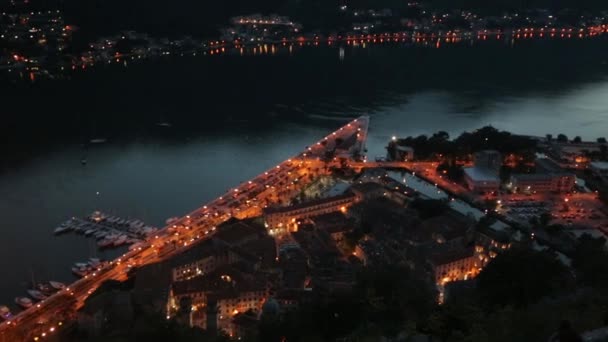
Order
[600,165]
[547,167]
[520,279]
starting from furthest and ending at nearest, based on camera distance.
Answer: [600,165], [547,167], [520,279]

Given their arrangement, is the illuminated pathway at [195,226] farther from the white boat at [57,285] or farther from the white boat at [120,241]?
the white boat at [120,241]

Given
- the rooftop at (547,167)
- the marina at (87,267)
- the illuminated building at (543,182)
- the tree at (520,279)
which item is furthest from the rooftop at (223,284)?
the rooftop at (547,167)

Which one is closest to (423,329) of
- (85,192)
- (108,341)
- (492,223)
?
(108,341)

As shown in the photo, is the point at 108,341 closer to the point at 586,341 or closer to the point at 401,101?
the point at 586,341

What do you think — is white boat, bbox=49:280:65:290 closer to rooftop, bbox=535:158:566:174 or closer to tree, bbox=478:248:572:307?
tree, bbox=478:248:572:307

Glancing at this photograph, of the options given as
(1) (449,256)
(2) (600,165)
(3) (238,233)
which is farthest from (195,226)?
(2) (600,165)

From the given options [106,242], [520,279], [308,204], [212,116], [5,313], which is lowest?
[5,313]

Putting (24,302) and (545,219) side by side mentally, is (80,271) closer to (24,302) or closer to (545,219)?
(24,302)
